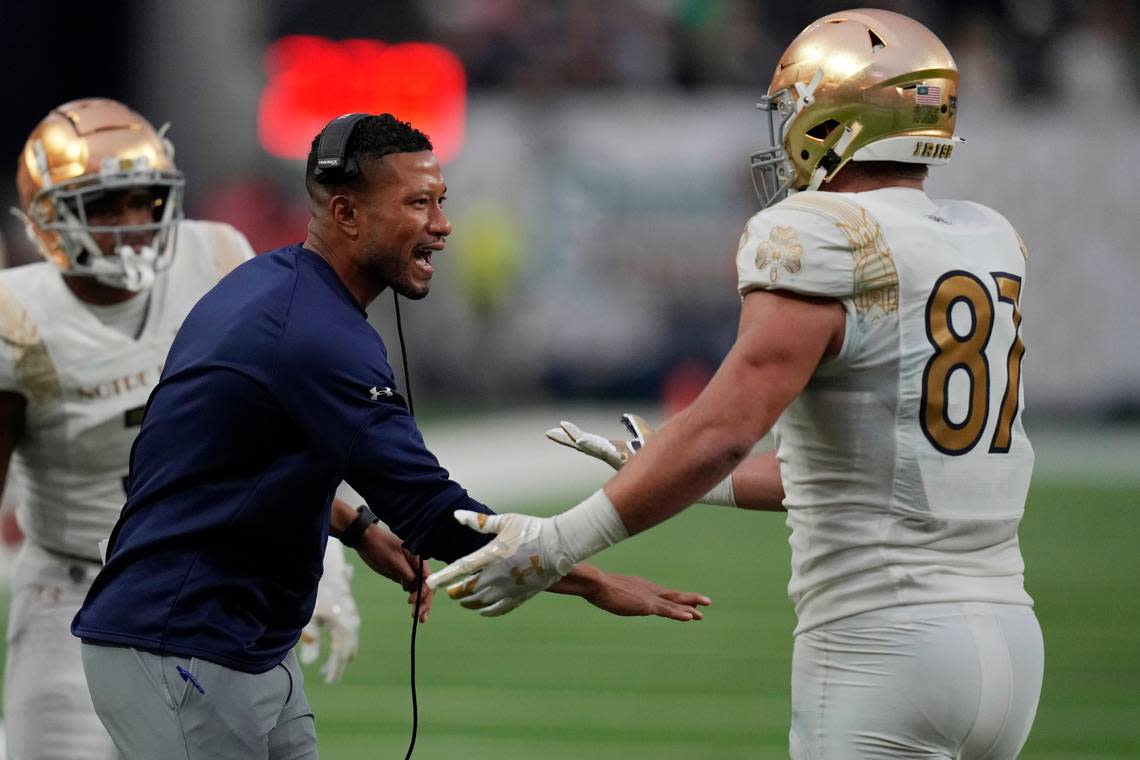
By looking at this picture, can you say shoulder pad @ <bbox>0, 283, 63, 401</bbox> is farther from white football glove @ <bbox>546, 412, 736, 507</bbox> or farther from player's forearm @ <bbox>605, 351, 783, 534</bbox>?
player's forearm @ <bbox>605, 351, 783, 534</bbox>

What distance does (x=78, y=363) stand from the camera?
4.04 m

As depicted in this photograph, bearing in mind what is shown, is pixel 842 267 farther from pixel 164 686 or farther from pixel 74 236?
pixel 74 236

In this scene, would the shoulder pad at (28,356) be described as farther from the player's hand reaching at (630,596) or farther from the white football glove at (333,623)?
the player's hand reaching at (630,596)

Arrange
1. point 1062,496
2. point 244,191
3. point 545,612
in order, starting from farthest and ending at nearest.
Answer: point 244,191, point 1062,496, point 545,612

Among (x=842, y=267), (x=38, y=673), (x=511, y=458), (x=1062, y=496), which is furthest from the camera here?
(x=511, y=458)

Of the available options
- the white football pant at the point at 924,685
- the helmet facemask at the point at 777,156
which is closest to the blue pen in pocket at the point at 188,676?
the white football pant at the point at 924,685

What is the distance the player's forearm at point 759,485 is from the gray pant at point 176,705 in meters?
0.94

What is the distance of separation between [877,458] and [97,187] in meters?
2.28

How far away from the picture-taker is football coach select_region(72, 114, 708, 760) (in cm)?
287

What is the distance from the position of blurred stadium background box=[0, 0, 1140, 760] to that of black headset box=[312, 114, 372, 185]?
25.8 feet

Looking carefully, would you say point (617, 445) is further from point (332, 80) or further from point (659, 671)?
point (332, 80)

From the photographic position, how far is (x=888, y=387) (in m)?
2.70

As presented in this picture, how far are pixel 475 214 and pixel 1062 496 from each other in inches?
264

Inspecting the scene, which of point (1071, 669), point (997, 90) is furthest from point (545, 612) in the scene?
point (997, 90)
